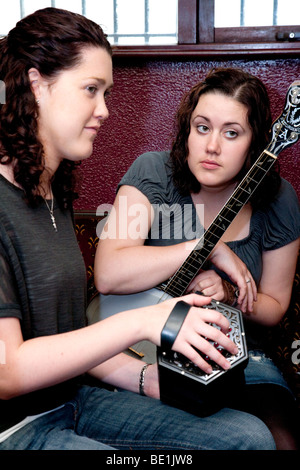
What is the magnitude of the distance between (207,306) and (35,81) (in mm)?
581

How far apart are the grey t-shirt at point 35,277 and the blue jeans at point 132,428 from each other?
0.04m

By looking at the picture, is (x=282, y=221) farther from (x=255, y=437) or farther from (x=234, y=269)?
(x=255, y=437)

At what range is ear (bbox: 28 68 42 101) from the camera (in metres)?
1.12

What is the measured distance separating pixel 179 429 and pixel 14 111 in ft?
2.36

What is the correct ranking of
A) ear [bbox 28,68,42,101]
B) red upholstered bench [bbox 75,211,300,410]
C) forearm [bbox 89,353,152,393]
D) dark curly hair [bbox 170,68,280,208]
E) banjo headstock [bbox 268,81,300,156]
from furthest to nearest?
red upholstered bench [bbox 75,211,300,410]
dark curly hair [bbox 170,68,280,208]
banjo headstock [bbox 268,81,300,156]
forearm [bbox 89,353,152,393]
ear [bbox 28,68,42,101]

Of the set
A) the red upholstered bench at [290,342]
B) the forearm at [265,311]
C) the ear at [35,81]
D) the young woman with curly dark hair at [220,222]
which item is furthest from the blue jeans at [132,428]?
the red upholstered bench at [290,342]

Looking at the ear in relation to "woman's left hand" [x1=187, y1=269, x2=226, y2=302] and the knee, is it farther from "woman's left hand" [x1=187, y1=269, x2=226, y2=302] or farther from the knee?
the knee

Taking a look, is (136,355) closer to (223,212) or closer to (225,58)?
(223,212)

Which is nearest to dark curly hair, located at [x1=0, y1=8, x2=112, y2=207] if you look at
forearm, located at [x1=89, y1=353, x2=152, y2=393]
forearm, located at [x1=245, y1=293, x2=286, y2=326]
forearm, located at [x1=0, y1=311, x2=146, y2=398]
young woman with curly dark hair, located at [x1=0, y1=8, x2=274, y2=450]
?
young woman with curly dark hair, located at [x1=0, y1=8, x2=274, y2=450]

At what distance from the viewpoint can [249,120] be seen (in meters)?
1.62

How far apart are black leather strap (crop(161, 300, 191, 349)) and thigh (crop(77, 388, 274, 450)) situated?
242 millimetres

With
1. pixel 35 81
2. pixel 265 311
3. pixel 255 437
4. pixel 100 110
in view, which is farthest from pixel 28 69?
pixel 265 311

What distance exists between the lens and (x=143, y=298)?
1582 millimetres
